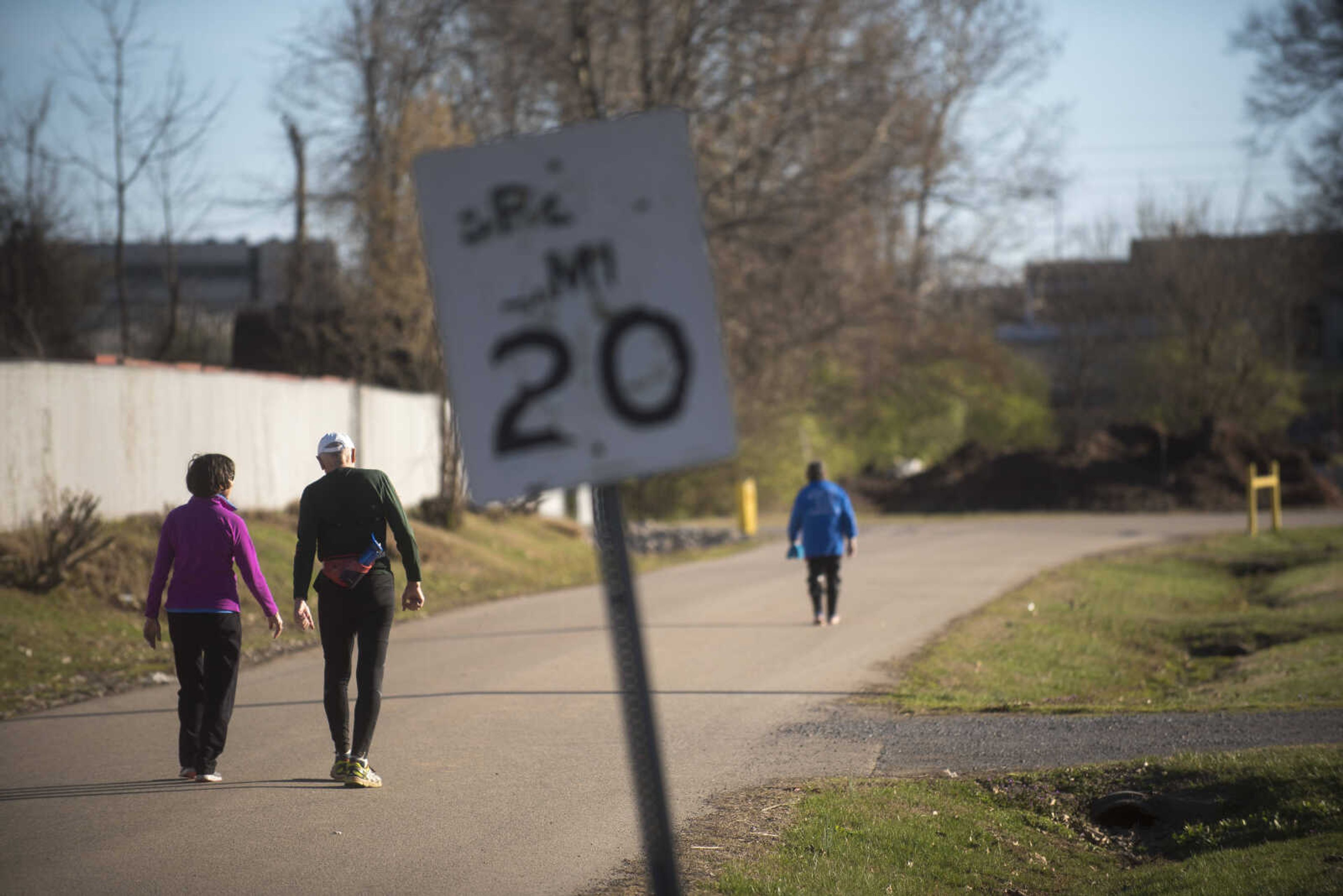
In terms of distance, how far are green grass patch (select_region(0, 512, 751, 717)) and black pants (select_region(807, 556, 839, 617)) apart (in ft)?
16.3

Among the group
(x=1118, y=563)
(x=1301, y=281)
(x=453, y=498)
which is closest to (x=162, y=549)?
(x=453, y=498)

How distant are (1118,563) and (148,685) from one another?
17.4 metres

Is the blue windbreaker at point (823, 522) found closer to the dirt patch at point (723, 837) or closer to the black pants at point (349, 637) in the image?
the dirt patch at point (723, 837)

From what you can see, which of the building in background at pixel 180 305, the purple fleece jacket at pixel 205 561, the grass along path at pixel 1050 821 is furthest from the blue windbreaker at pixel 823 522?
the building in background at pixel 180 305

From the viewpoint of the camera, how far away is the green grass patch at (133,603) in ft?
37.9

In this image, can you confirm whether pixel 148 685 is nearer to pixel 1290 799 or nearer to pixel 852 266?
pixel 1290 799

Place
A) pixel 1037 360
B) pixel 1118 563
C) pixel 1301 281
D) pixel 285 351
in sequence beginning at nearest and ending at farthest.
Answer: pixel 1118 563, pixel 285 351, pixel 1301 281, pixel 1037 360

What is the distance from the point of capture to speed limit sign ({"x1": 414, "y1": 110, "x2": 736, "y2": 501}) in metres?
3.43

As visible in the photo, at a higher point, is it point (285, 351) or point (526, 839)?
point (285, 351)

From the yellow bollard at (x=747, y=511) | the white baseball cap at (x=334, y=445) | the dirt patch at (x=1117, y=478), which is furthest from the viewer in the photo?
the dirt patch at (x=1117, y=478)

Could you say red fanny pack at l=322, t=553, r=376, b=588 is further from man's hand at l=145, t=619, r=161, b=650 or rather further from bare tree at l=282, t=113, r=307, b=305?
bare tree at l=282, t=113, r=307, b=305

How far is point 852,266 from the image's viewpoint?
35.6 meters

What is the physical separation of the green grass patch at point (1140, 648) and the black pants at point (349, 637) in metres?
4.18

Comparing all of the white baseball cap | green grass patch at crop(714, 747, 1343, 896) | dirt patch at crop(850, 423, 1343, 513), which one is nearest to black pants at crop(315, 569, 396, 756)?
the white baseball cap
